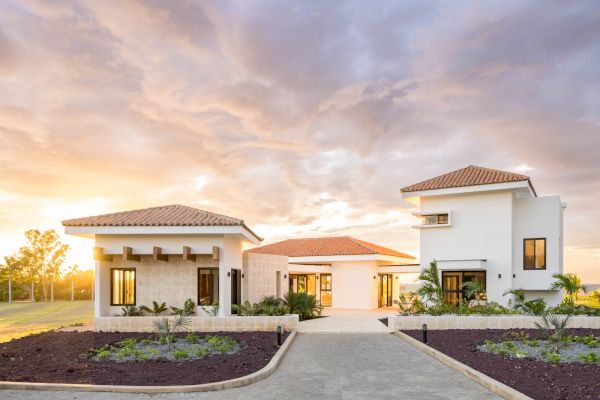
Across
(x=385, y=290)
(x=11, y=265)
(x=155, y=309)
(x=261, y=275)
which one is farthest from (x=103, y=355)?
(x=11, y=265)

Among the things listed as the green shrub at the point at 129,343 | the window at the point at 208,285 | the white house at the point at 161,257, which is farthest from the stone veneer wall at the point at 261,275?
Answer: the green shrub at the point at 129,343

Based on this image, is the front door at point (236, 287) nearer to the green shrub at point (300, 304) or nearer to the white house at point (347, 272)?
the green shrub at point (300, 304)

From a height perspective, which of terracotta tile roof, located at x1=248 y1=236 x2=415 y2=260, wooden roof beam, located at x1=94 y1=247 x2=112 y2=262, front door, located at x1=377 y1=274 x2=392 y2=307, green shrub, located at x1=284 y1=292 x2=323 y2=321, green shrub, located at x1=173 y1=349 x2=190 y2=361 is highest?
wooden roof beam, located at x1=94 y1=247 x2=112 y2=262

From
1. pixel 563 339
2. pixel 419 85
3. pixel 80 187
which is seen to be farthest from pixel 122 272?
pixel 563 339

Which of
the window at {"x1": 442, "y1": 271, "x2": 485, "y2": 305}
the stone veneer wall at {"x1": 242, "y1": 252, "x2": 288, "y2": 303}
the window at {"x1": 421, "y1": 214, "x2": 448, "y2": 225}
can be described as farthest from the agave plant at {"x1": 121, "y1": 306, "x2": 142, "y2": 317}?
the window at {"x1": 421, "y1": 214, "x2": 448, "y2": 225}

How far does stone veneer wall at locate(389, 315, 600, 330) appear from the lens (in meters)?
17.9

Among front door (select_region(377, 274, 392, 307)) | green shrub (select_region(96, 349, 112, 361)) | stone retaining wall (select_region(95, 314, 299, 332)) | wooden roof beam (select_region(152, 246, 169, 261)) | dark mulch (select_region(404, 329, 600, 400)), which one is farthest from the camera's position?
front door (select_region(377, 274, 392, 307))

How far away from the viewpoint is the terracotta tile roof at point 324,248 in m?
31.7

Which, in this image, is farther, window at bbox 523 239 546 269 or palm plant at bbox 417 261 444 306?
window at bbox 523 239 546 269

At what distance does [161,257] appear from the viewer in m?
20.4

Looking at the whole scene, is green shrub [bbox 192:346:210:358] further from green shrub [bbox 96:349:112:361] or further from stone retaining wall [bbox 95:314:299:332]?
stone retaining wall [bbox 95:314:299:332]

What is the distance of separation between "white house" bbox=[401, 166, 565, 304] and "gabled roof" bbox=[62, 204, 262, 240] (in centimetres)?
839

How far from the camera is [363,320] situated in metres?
22.0

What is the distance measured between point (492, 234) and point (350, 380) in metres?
14.8
